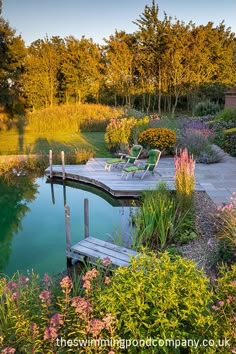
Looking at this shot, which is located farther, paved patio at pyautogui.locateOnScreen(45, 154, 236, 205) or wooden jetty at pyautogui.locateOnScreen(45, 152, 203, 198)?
wooden jetty at pyautogui.locateOnScreen(45, 152, 203, 198)

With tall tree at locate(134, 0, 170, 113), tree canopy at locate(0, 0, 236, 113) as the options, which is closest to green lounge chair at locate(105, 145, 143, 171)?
tree canopy at locate(0, 0, 236, 113)

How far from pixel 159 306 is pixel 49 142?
11920mm

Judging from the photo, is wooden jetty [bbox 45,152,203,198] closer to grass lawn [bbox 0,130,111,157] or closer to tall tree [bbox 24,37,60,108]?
grass lawn [bbox 0,130,111,157]

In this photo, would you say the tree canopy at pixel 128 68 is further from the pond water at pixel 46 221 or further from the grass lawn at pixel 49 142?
the pond water at pixel 46 221

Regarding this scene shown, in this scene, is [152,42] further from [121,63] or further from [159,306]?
[159,306]

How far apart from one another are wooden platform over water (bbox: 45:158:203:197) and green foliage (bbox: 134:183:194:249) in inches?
73.0

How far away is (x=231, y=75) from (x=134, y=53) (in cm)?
803

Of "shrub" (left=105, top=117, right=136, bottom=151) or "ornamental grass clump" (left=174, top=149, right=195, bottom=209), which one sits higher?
"shrub" (left=105, top=117, right=136, bottom=151)

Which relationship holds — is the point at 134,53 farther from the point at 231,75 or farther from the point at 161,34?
the point at 231,75

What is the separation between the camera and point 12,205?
7270 mm

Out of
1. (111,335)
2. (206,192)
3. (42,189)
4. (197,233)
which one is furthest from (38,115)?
(111,335)

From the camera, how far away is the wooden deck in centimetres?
406

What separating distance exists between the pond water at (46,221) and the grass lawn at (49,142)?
3.19m

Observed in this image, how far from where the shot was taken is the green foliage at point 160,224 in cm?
463
